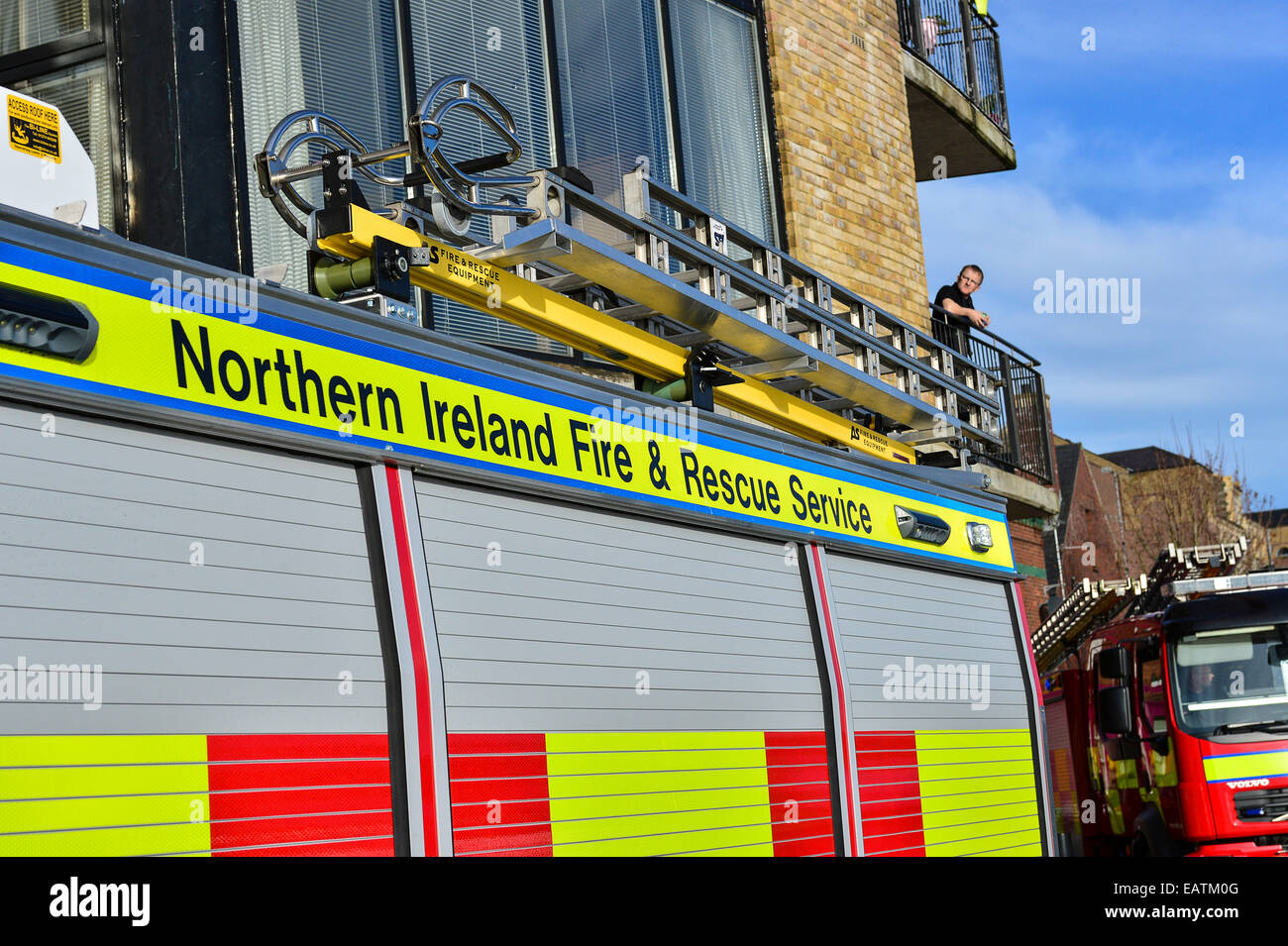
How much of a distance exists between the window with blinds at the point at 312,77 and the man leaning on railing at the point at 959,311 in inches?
217

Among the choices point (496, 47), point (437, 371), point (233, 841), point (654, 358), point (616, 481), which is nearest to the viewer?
point (233, 841)

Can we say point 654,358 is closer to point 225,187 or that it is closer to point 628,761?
point 628,761

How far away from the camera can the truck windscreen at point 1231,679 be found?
32.3 ft

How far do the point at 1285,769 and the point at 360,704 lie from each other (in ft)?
27.1

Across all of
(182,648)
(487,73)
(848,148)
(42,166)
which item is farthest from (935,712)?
(848,148)

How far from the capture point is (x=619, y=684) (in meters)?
4.11

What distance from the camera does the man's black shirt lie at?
1388 centimetres

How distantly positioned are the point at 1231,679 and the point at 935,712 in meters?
5.17

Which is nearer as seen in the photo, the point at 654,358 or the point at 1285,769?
the point at 654,358

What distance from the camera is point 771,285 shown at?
6.12 meters

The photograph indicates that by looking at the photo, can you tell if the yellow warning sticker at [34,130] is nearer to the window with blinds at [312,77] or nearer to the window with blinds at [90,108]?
the window with blinds at [312,77]

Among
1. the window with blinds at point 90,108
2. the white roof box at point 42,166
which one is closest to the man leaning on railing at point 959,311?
the window with blinds at point 90,108
